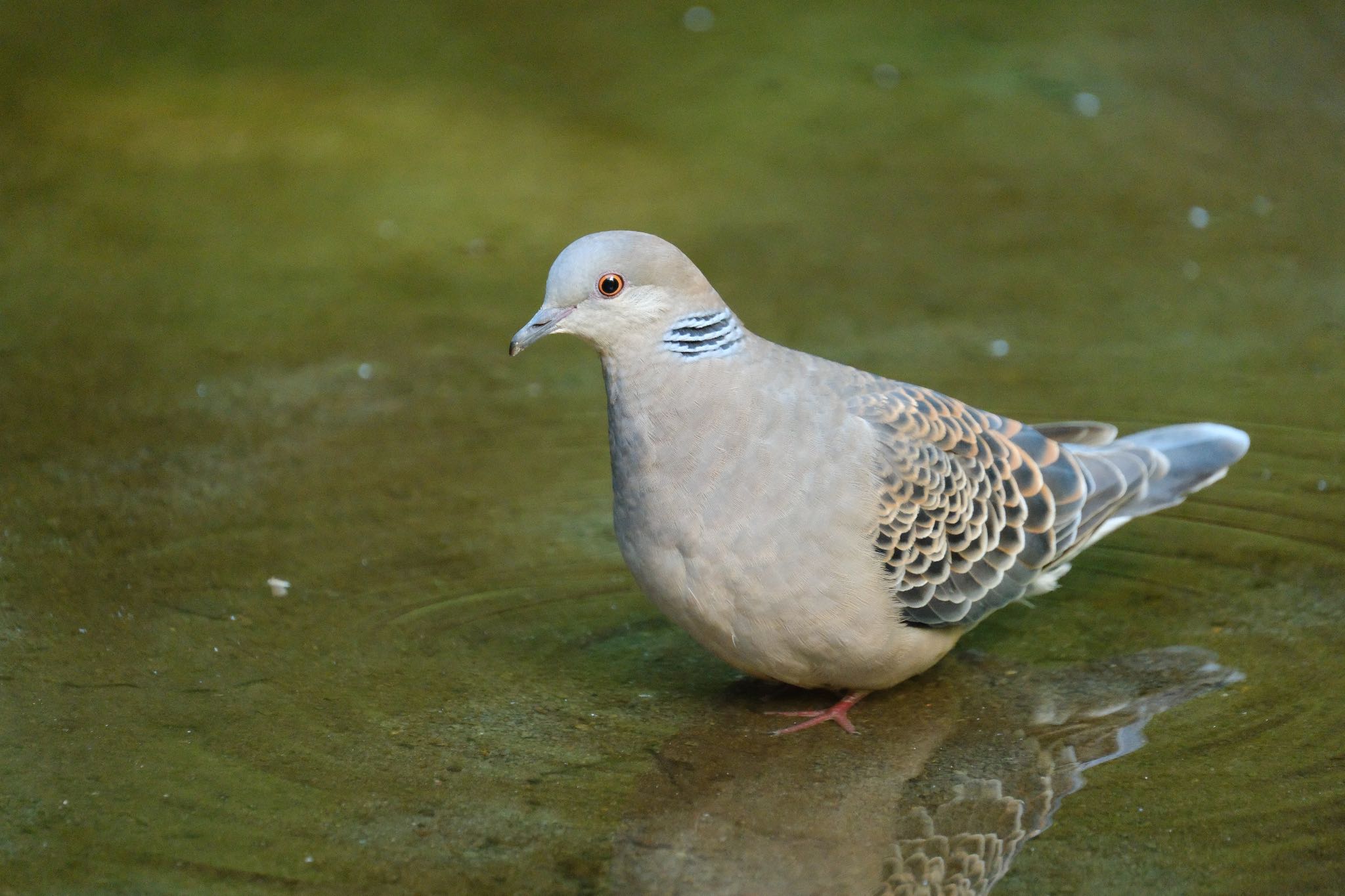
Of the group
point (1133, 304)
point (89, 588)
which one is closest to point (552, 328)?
point (89, 588)

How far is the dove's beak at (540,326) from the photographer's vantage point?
369cm

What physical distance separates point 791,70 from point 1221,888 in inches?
266

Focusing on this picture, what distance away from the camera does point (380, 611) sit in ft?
14.8

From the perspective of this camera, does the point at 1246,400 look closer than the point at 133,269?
Yes

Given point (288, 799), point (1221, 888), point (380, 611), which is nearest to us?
point (1221, 888)

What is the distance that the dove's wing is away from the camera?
153 inches

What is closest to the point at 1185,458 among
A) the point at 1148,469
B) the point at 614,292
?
the point at 1148,469

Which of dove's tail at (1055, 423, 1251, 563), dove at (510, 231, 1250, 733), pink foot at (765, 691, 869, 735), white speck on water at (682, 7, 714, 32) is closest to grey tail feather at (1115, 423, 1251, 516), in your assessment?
dove's tail at (1055, 423, 1251, 563)

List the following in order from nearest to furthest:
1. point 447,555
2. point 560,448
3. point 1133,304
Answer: point 447,555 → point 560,448 → point 1133,304

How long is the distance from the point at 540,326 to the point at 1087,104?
5.82 meters

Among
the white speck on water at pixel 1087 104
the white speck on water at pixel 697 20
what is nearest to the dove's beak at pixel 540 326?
the white speck on water at pixel 1087 104

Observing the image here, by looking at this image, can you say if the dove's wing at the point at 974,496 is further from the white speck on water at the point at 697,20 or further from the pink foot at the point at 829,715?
the white speck on water at the point at 697,20

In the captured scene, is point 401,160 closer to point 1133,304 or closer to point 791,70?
point 791,70

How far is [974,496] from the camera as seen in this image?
4.13 m
